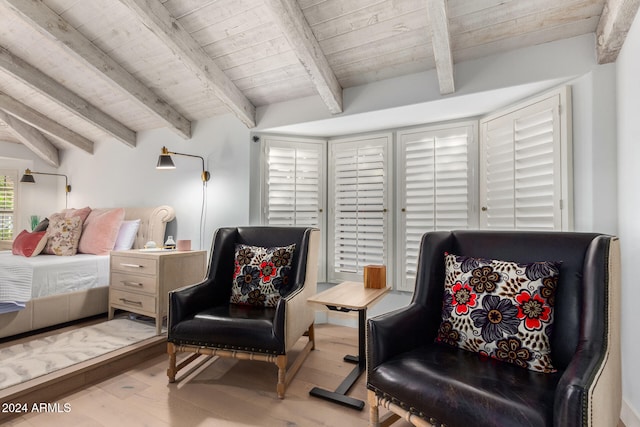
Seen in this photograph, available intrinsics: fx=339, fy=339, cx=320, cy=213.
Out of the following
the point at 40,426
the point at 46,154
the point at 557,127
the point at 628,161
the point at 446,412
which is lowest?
the point at 40,426

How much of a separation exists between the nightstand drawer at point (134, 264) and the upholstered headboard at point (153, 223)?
58 centimetres

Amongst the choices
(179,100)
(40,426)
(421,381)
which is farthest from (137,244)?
(421,381)

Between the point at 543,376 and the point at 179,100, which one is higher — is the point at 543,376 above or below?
below

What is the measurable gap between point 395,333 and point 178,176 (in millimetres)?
3077

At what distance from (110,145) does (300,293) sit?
3.74 metres

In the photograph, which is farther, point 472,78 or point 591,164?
point 472,78

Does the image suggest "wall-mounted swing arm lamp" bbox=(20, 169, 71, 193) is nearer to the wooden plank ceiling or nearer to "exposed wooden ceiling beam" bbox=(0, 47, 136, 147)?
the wooden plank ceiling

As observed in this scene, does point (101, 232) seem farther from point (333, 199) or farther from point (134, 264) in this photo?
point (333, 199)

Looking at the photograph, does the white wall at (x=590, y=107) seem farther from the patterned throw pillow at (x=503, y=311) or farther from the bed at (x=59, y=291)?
the bed at (x=59, y=291)

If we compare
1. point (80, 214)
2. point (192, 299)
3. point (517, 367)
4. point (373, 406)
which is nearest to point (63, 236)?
point (80, 214)

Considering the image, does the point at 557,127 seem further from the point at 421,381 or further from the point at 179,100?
the point at 179,100

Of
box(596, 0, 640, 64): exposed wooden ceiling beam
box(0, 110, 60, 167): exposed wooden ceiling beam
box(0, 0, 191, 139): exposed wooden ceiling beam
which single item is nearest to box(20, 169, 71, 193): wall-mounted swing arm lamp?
box(0, 110, 60, 167): exposed wooden ceiling beam

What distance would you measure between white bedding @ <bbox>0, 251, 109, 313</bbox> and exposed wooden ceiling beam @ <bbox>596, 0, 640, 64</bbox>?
4.07 metres

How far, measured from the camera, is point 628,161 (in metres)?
1.73
